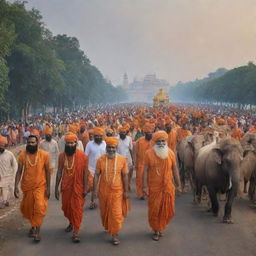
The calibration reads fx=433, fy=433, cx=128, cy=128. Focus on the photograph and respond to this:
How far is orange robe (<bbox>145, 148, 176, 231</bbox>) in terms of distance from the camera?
6.64m

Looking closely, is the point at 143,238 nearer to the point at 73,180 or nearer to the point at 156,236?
the point at 156,236

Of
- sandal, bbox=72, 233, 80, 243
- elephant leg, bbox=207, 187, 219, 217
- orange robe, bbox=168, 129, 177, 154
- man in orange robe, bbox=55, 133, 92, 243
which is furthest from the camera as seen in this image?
orange robe, bbox=168, 129, 177, 154

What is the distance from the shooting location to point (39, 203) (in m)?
6.60

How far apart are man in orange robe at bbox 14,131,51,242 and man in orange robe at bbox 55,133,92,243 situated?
0.92ft

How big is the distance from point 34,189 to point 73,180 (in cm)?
61

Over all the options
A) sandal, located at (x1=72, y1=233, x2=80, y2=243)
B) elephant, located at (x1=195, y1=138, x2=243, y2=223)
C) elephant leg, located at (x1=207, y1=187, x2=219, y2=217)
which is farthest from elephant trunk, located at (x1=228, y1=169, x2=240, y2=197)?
sandal, located at (x1=72, y1=233, x2=80, y2=243)

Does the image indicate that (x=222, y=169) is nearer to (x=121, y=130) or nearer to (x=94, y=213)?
(x=94, y=213)

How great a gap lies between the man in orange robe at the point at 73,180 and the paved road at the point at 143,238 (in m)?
0.43

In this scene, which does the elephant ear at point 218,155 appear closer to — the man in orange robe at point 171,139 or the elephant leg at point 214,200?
the elephant leg at point 214,200

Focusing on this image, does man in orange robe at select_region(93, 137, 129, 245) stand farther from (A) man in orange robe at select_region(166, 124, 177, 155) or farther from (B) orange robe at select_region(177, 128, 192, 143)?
(B) orange robe at select_region(177, 128, 192, 143)

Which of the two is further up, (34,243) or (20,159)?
(20,159)

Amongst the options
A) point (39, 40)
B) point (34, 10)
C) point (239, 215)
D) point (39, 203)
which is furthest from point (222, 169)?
point (34, 10)

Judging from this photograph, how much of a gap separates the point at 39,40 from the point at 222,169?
32066 millimetres

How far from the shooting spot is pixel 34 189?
6.64 m
